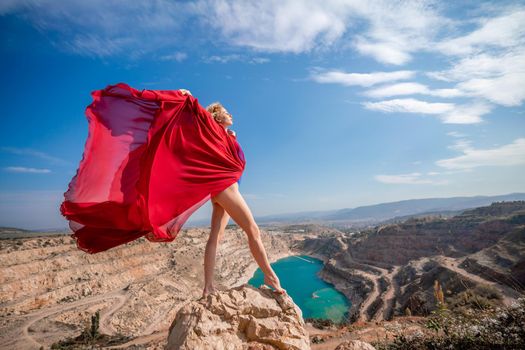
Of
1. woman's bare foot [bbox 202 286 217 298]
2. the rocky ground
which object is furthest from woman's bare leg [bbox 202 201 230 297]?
the rocky ground

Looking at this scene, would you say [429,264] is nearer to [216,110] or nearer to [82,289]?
[82,289]

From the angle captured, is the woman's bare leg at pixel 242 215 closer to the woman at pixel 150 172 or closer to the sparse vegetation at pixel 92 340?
the woman at pixel 150 172

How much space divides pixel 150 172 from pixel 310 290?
54.3 metres

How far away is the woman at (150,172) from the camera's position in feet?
10.1

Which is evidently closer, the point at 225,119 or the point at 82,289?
the point at 225,119

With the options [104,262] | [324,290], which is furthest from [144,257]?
[324,290]

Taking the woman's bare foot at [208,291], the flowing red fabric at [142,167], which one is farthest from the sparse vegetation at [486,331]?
the flowing red fabric at [142,167]

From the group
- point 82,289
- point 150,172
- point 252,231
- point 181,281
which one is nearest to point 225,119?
point 150,172

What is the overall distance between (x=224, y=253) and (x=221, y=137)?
60.6 meters

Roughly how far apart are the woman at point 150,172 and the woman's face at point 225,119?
0.61 ft

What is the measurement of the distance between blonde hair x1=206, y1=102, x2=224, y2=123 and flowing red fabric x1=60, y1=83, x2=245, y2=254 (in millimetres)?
209

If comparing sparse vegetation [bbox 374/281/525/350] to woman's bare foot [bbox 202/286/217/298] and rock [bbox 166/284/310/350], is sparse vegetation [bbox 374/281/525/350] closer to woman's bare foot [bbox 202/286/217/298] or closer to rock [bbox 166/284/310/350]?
rock [bbox 166/284/310/350]

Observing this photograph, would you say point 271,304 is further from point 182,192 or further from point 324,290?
point 324,290

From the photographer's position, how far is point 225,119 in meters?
3.67
